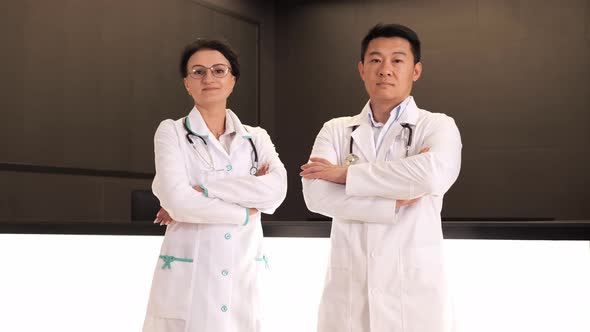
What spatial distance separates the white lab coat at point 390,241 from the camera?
2.53m

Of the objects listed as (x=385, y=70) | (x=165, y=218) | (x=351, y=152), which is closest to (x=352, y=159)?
(x=351, y=152)

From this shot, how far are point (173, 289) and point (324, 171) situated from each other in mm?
693

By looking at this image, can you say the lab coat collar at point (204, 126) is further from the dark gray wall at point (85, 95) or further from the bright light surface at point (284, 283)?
the dark gray wall at point (85, 95)

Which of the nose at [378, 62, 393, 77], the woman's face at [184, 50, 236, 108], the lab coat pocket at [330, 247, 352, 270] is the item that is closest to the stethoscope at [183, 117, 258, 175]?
the woman's face at [184, 50, 236, 108]

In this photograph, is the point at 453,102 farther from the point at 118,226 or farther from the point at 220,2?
the point at 118,226

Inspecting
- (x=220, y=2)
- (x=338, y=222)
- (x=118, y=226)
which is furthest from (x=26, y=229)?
(x=220, y=2)

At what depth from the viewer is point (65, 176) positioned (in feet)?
21.5

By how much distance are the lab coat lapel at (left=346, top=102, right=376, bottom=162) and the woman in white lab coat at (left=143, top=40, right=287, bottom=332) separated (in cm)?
31

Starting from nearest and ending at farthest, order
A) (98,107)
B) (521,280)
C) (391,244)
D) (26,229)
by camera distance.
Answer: (391,244)
(521,280)
(26,229)
(98,107)

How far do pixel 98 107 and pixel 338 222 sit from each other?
470 cm

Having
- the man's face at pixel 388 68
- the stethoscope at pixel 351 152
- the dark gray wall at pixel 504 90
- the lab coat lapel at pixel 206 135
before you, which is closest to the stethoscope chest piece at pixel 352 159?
the stethoscope at pixel 351 152

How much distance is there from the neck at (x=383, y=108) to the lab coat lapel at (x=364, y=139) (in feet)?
0.11

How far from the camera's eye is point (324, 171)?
2734 mm

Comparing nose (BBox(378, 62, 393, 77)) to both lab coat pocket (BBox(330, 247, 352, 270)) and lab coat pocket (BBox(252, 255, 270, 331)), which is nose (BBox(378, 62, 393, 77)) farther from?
lab coat pocket (BBox(252, 255, 270, 331))
